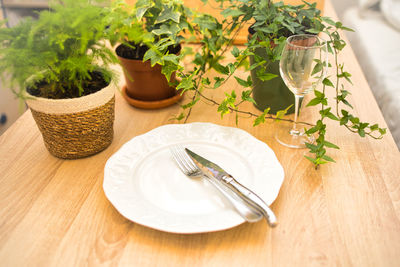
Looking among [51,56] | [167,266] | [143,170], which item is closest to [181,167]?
[143,170]

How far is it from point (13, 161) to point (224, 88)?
547 millimetres

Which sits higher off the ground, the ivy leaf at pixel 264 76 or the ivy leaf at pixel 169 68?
the ivy leaf at pixel 264 76

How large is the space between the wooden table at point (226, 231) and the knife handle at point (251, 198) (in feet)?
0.14

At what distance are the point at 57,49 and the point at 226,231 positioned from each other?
1.38 ft

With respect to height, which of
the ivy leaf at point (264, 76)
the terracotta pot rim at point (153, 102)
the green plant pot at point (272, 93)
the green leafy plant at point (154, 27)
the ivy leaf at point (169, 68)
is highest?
the green leafy plant at point (154, 27)

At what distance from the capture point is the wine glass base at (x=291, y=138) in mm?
689

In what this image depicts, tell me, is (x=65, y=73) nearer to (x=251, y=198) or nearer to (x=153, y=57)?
(x=153, y=57)

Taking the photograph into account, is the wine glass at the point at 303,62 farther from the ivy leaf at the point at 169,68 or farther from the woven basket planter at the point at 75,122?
the woven basket planter at the point at 75,122

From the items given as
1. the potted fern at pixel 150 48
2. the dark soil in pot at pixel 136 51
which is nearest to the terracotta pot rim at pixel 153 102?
the potted fern at pixel 150 48

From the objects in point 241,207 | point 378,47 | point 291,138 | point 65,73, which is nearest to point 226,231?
point 241,207

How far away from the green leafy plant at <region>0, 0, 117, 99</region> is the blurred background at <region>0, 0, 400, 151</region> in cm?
43

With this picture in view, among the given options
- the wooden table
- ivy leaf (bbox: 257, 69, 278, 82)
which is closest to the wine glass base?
the wooden table

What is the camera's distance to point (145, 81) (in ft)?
2.54

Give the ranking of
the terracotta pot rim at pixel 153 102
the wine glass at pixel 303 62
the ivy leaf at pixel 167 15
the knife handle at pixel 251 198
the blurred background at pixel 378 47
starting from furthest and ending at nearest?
1. the blurred background at pixel 378 47
2. the terracotta pot rim at pixel 153 102
3. the ivy leaf at pixel 167 15
4. the wine glass at pixel 303 62
5. the knife handle at pixel 251 198
